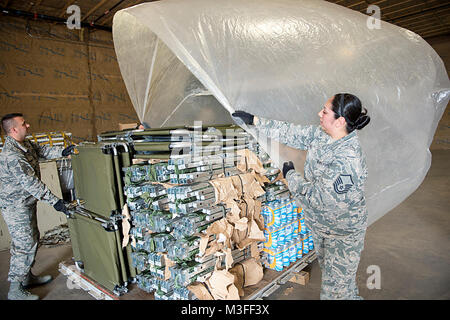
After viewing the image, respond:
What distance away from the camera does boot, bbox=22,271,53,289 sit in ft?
9.69

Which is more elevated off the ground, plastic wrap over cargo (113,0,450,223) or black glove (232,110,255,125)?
plastic wrap over cargo (113,0,450,223)

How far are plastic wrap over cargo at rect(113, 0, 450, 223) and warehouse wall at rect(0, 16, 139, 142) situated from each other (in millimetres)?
3445

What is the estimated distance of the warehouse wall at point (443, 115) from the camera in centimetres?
934

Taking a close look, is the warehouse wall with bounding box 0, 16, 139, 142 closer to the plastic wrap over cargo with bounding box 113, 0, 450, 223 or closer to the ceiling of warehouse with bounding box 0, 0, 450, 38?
the ceiling of warehouse with bounding box 0, 0, 450, 38

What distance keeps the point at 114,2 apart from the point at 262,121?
4.70m

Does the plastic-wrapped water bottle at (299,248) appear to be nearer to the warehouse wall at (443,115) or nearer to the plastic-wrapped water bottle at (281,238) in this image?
the plastic-wrapped water bottle at (281,238)

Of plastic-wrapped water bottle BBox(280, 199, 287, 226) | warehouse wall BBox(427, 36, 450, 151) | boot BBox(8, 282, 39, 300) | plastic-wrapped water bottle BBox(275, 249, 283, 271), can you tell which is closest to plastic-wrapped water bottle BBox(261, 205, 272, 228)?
plastic-wrapped water bottle BBox(280, 199, 287, 226)

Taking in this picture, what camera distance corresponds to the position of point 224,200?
6.81ft

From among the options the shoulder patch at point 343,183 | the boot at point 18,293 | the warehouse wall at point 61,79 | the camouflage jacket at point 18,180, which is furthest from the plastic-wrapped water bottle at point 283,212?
the warehouse wall at point 61,79

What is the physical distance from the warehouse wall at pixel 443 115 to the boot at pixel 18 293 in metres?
11.9

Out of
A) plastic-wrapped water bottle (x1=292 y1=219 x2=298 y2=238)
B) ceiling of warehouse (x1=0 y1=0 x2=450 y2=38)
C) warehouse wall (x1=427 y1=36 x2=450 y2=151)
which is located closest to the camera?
plastic-wrapped water bottle (x1=292 y1=219 x2=298 y2=238)

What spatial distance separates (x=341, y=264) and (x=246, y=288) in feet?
2.46

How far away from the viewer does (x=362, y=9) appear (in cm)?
631
